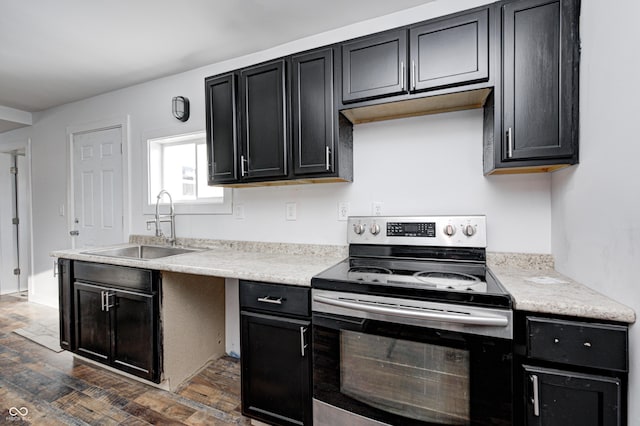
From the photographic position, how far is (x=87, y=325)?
2.26 metres

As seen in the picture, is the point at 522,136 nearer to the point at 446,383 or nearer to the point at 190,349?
the point at 446,383

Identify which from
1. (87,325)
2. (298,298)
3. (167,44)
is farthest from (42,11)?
(298,298)

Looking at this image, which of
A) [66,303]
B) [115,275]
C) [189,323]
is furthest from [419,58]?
[66,303]

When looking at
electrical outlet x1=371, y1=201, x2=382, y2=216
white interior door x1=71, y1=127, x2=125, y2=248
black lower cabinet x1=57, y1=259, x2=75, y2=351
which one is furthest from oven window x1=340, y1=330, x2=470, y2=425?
white interior door x1=71, y1=127, x2=125, y2=248

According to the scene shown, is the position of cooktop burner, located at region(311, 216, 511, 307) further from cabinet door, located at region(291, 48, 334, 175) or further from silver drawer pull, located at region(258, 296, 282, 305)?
cabinet door, located at region(291, 48, 334, 175)

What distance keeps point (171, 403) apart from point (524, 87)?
263cm

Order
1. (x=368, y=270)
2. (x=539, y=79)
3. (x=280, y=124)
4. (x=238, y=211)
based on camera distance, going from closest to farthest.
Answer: (x=539, y=79) < (x=368, y=270) < (x=280, y=124) < (x=238, y=211)

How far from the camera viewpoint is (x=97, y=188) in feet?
10.8

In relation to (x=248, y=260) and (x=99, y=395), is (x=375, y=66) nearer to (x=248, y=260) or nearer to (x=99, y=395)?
(x=248, y=260)

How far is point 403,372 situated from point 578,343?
0.62 metres

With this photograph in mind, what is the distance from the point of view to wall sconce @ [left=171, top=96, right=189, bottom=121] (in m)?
2.63

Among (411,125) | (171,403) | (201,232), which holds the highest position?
(411,125)

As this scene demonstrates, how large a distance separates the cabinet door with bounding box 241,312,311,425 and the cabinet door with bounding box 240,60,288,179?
0.92m

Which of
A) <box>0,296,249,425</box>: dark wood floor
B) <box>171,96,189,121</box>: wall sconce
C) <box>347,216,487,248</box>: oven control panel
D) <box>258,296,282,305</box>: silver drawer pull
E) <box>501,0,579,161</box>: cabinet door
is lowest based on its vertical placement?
<box>0,296,249,425</box>: dark wood floor
